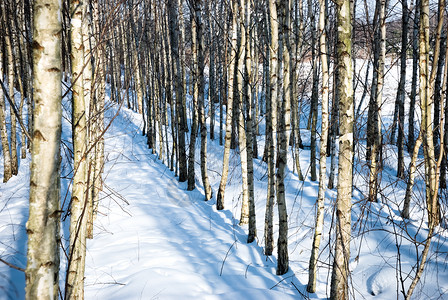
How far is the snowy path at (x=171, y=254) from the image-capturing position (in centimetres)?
376

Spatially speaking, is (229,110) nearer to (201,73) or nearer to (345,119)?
(201,73)

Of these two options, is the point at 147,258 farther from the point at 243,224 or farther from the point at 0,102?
the point at 0,102

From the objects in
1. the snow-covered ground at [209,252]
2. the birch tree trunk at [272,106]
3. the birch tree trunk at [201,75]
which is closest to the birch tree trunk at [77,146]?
the snow-covered ground at [209,252]

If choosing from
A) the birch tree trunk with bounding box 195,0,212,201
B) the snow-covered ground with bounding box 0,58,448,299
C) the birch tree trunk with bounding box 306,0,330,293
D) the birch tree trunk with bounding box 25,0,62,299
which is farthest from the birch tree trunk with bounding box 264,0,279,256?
the birch tree trunk with bounding box 25,0,62,299

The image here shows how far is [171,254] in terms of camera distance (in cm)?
495

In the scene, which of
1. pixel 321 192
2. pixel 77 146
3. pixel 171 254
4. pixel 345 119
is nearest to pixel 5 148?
pixel 171 254

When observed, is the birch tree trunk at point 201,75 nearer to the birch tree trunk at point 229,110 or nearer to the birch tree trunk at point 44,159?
the birch tree trunk at point 229,110

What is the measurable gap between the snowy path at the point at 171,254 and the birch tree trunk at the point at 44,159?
1427 millimetres

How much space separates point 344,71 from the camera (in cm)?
271

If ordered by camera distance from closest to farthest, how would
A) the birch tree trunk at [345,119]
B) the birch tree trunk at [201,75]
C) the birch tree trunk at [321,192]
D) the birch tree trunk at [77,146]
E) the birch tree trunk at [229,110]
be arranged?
the birch tree trunk at [77,146] → the birch tree trunk at [345,119] → the birch tree trunk at [321,192] → the birch tree trunk at [229,110] → the birch tree trunk at [201,75]

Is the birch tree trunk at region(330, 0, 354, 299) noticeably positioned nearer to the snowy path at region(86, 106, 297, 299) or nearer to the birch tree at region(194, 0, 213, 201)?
the snowy path at region(86, 106, 297, 299)

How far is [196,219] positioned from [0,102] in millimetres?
7573

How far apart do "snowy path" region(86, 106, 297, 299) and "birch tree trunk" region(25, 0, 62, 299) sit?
1.43m

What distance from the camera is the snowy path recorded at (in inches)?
148
